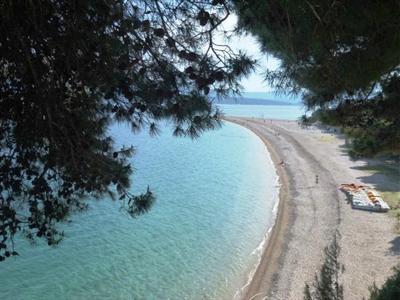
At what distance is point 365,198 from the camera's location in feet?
71.5

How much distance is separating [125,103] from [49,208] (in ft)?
3.04

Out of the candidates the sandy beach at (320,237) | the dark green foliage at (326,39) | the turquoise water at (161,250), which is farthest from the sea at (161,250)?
the dark green foliage at (326,39)

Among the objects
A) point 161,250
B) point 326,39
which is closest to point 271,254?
point 161,250

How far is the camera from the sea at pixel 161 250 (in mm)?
13102

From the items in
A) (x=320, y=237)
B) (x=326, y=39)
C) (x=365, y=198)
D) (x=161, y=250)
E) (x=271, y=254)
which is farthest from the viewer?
(x=365, y=198)

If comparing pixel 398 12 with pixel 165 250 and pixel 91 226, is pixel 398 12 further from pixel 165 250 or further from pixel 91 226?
pixel 91 226

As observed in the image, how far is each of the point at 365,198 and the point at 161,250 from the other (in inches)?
410

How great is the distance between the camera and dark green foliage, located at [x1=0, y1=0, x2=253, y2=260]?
2.96 meters

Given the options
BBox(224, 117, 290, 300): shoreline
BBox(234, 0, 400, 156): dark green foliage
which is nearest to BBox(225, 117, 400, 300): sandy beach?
BBox(224, 117, 290, 300): shoreline

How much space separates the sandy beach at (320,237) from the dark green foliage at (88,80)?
4.82 meters

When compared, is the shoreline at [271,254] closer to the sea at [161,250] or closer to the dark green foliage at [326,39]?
the sea at [161,250]

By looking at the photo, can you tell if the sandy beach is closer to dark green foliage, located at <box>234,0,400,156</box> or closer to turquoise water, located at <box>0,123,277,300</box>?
turquoise water, located at <box>0,123,277,300</box>

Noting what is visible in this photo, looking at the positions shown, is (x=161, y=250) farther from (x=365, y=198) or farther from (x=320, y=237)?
(x=365, y=198)

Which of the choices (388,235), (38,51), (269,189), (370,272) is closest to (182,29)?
(38,51)
